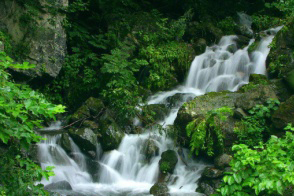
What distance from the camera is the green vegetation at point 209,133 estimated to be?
773 cm

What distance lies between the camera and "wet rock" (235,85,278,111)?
8.06 m

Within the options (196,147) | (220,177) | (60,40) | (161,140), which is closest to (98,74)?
(60,40)

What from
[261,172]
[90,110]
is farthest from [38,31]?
[261,172]

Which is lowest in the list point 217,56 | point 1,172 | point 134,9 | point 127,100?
point 1,172

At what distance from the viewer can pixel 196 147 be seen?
780 centimetres

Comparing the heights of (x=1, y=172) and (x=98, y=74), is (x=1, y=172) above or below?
below

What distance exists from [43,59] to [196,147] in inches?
191

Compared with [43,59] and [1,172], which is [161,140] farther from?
[1,172]

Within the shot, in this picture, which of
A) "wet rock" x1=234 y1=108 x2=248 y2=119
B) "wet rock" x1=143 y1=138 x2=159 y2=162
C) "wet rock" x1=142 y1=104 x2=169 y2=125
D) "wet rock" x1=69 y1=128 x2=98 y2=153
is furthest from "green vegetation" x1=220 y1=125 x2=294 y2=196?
"wet rock" x1=142 y1=104 x2=169 y2=125

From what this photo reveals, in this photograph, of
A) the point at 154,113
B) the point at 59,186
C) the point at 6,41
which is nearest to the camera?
the point at 59,186

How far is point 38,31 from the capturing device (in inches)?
388

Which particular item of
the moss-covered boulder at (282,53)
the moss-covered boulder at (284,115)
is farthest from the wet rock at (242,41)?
the moss-covered boulder at (284,115)

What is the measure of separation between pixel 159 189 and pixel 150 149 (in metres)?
1.51

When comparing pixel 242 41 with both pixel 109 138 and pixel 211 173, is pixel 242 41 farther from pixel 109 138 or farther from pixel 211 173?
pixel 211 173
